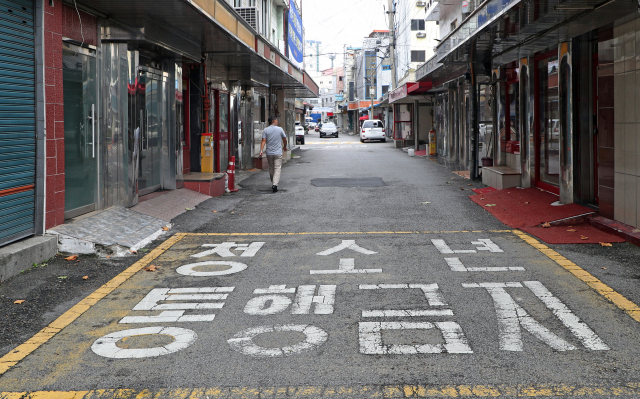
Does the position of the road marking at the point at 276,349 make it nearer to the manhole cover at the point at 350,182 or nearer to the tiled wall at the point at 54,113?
the tiled wall at the point at 54,113

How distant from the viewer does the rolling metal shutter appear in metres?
6.84

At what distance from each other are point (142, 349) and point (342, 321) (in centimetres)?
153

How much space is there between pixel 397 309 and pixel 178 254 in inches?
138

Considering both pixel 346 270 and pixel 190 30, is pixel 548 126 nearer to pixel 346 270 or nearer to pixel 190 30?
pixel 190 30

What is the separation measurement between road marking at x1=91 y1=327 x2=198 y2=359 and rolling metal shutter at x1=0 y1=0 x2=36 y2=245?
2.79 metres

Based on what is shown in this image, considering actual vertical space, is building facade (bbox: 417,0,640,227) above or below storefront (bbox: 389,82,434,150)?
below

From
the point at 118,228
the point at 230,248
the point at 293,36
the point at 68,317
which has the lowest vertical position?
the point at 68,317

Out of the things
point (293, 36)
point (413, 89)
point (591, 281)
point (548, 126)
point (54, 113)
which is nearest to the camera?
point (591, 281)

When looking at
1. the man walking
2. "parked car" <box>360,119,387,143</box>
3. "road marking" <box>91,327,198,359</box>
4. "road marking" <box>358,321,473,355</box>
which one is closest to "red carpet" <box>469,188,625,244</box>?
Result: "road marking" <box>358,321,473,355</box>

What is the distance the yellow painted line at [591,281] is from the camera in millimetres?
5254

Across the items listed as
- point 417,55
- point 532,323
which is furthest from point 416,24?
point 532,323

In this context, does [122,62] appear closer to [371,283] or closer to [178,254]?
[178,254]

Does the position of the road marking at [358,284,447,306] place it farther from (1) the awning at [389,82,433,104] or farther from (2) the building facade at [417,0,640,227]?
(1) the awning at [389,82,433,104]

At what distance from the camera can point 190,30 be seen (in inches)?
462
